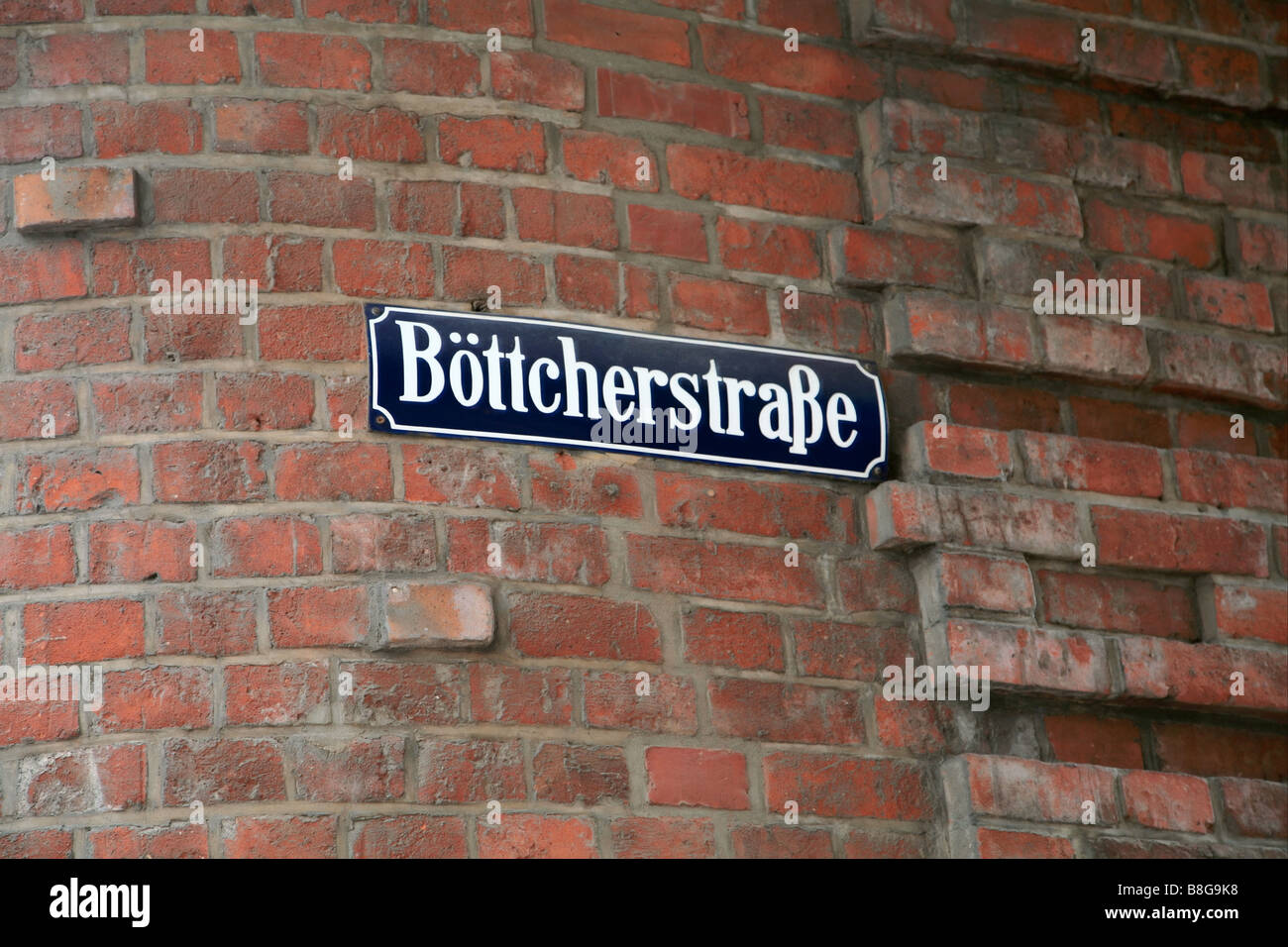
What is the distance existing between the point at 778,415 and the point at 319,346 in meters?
0.67

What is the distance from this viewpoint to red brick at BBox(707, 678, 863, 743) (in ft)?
7.89

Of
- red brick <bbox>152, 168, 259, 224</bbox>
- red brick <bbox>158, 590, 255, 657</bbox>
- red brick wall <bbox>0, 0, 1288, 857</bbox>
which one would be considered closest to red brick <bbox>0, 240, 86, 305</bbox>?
red brick wall <bbox>0, 0, 1288, 857</bbox>

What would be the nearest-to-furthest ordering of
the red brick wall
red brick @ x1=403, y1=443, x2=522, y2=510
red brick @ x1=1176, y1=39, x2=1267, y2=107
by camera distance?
the red brick wall < red brick @ x1=403, y1=443, x2=522, y2=510 < red brick @ x1=1176, y1=39, x2=1267, y2=107

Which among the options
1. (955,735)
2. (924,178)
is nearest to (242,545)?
(955,735)

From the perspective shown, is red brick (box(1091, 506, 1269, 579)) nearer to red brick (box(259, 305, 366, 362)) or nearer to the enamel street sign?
the enamel street sign

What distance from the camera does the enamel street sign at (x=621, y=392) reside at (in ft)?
7.88

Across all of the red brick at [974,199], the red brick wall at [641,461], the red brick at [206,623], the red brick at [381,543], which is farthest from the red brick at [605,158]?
the red brick at [206,623]

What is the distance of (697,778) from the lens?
2355 millimetres

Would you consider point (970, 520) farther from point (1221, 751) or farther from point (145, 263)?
point (145, 263)

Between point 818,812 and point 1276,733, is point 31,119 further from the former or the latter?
point 1276,733

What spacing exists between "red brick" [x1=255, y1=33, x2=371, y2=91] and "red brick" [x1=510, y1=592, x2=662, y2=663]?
0.80m

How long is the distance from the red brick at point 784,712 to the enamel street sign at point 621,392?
13.0 inches

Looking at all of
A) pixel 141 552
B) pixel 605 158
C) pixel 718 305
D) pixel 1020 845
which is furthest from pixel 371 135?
pixel 1020 845

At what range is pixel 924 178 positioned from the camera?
2.75 m
